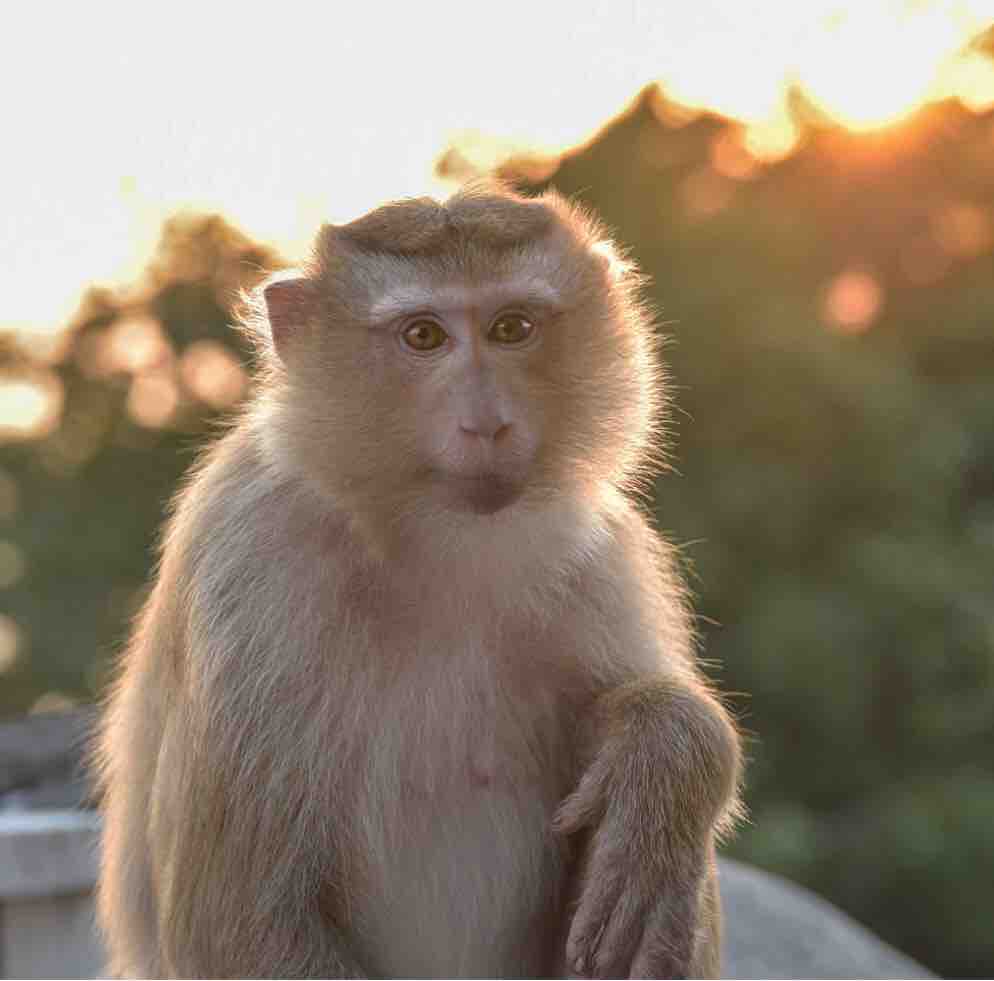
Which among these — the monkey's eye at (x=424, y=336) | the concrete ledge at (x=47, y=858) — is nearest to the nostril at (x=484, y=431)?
the monkey's eye at (x=424, y=336)

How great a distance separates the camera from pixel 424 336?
3.90 meters

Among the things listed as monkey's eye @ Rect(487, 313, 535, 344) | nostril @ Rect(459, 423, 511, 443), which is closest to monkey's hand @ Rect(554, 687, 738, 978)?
nostril @ Rect(459, 423, 511, 443)

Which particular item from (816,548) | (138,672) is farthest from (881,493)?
(138,672)

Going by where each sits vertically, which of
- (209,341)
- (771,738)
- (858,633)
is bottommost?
(771,738)

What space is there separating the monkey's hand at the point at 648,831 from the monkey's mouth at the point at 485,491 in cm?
63

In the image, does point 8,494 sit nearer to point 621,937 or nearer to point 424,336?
point 424,336

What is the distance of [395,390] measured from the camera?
3928 mm

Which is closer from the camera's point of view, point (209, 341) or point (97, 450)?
point (209, 341)

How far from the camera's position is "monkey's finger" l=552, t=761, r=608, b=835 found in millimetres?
3865

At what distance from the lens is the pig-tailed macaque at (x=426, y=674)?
386cm

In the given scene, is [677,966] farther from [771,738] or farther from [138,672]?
[771,738]

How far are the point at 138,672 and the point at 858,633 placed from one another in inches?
361

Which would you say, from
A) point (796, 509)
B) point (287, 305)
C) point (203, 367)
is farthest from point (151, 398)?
point (287, 305)

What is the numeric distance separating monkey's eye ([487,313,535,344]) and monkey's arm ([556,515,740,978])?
2.89 feet
